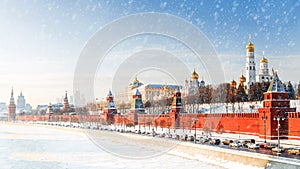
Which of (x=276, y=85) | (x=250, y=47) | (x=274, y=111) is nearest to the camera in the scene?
(x=274, y=111)

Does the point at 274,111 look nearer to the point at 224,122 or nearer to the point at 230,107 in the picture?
the point at 224,122

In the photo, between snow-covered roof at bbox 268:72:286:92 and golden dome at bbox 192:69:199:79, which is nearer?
snow-covered roof at bbox 268:72:286:92

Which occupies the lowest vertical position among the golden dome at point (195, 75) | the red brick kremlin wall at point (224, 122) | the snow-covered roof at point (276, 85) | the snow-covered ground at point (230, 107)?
the red brick kremlin wall at point (224, 122)

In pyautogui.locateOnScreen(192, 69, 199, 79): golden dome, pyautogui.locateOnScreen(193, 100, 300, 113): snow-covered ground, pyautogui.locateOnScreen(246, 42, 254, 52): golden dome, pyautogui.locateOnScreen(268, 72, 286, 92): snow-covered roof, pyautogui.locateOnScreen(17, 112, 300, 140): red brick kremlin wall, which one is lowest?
pyautogui.locateOnScreen(17, 112, 300, 140): red brick kremlin wall

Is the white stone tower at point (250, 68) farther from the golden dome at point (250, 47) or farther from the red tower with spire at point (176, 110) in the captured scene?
the red tower with spire at point (176, 110)

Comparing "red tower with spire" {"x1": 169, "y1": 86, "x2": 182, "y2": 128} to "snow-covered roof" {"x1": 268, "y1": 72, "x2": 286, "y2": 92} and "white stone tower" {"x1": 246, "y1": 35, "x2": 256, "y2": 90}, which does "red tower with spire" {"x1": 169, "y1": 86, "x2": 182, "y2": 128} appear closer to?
"snow-covered roof" {"x1": 268, "y1": 72, "x2": 286, "y2": 92}

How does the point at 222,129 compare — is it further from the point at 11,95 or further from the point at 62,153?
Result: the point at 11,95

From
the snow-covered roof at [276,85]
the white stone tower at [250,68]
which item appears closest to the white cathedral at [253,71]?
the white stone tower at [250,68]

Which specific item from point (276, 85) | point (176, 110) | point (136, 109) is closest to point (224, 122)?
point (276, 85)

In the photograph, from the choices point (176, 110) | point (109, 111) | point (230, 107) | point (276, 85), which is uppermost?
point (276, 85)

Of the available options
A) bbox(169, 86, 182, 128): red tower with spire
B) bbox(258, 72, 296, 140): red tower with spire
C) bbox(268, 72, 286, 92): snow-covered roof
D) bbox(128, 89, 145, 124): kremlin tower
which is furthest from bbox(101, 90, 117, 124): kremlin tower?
bbox(268, 72, 286, 92): snow-covered roof

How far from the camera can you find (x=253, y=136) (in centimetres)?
2086

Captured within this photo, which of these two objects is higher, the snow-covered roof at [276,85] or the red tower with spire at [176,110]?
the snow-covered roof at [276,85]

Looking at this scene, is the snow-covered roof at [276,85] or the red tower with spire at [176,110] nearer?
the snow-covered roof at [276,85]
